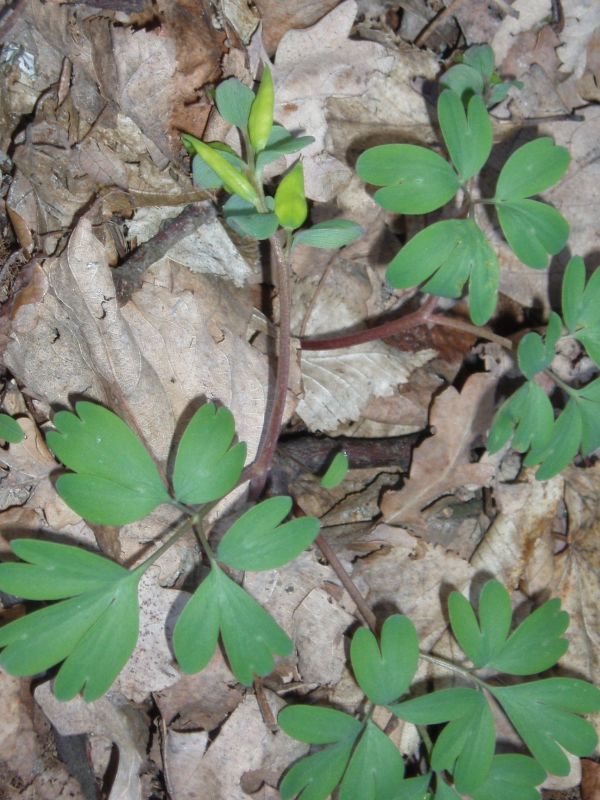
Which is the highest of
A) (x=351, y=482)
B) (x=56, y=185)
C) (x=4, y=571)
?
(x=56, y=185)

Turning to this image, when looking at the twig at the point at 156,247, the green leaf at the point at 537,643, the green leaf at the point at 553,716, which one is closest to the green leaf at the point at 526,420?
the green leaf at the point at 537,643

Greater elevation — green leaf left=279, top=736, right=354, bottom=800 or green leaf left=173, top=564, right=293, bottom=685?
green leaf left=173, top=564, right=293, bottom=685

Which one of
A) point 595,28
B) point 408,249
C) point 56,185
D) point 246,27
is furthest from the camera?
point 595,28

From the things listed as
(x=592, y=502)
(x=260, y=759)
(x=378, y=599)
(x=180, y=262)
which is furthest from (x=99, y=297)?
(x=592, y=502)

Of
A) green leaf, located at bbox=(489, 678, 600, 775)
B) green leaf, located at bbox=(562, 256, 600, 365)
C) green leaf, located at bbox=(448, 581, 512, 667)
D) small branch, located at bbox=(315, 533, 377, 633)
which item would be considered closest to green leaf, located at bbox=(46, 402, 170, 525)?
small branch, located at bbox=(315, 533, 377, 633)

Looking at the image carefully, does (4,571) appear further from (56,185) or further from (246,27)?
(246,27)

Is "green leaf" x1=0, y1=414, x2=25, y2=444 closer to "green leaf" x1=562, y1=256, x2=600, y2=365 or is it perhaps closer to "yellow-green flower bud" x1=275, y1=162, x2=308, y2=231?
"yellow-green flower bud" x1=275, y1=162, x2=308, y2=231

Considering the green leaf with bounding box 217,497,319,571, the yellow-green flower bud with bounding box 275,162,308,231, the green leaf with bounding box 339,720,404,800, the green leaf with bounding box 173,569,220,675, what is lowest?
the green leaf with bounding box 339,720,404,800
